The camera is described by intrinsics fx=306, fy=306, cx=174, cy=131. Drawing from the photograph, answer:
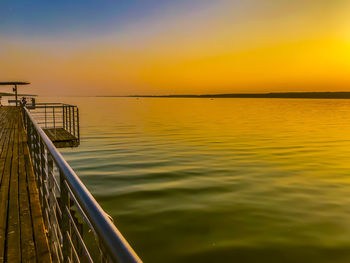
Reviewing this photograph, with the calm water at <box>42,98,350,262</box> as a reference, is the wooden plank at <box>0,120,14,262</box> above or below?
above

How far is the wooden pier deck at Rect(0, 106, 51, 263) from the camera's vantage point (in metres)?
3.13

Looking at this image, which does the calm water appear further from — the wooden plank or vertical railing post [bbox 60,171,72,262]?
vertical railing post [bbox 60,171,72,262]

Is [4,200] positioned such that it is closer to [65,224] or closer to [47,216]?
[47,216]

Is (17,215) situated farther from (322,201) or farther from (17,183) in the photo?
(322,201)

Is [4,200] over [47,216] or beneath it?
beneath

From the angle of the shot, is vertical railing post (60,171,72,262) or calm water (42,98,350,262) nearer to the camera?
vertical railing post (60,171,72,262)

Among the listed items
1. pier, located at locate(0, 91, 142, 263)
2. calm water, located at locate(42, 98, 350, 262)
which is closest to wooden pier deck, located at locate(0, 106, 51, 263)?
pier, located at locate(0, 91, 142, 263)

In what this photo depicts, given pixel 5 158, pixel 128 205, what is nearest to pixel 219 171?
pixel 128 205

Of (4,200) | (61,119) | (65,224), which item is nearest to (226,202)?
(4,200)

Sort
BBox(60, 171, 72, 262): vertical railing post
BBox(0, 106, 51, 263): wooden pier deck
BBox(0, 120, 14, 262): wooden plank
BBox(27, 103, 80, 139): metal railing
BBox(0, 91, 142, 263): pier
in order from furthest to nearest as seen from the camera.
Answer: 1. BBox(27, 103, 80, 139): metal railing
2. BBox(0, 120, 14, 262): wooden plank
3. BBox(0, 106, 51, 263): wooden pier deck
4. BBox(60, 171, 72, 262): vertical railing post
5. BBox(0, 91, 142, 263): pier

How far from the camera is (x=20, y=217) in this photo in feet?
13.1

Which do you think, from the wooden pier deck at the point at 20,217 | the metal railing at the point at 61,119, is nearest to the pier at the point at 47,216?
the wooden pier deck at the point at 20,217

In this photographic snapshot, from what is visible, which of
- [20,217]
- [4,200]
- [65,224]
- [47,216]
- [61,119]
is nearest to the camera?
[65,224]

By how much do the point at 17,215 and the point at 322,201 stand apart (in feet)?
26.5
